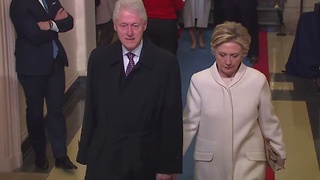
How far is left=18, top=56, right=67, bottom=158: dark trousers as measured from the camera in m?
5.27

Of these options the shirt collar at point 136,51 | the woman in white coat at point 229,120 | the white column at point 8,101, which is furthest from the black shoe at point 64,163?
the shirt collar at point 136,51

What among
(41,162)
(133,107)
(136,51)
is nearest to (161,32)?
(41,162)

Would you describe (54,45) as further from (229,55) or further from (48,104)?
(229,55)

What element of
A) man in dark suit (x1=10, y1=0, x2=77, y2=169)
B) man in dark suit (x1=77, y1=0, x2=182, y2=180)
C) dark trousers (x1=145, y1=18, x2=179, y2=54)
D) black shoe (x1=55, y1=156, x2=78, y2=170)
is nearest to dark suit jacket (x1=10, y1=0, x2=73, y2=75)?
man in dark suit (x1=10, y1=0, x2=77, y2=169)

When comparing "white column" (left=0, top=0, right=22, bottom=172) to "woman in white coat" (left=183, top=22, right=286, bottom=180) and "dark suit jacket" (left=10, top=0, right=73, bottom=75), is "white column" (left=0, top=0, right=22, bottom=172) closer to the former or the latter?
"dark suit jacket" (left=10, top=0, right=73, bottom=75)

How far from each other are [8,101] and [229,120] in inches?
95.0

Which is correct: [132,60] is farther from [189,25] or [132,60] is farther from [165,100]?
[189,25]

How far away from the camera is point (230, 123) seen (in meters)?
3.59

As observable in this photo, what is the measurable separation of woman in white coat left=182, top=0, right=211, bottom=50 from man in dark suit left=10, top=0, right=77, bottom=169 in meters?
4.60

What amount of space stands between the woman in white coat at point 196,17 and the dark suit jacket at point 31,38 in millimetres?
4708

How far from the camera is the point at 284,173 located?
5.56 metres

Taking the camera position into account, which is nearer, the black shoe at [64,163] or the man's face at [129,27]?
the man's face at [129,27]

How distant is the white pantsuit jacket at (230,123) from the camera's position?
3.59 meters

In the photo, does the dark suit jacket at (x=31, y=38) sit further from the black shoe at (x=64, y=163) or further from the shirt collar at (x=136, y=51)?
the shirt collar at (x=136, y=51)
